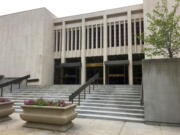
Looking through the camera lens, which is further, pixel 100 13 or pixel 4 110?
pixel 100 13

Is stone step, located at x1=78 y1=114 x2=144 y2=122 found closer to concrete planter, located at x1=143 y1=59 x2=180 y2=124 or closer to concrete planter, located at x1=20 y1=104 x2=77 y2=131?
concrete planter, located at x1=143 y1=59 x2=180 y2=124

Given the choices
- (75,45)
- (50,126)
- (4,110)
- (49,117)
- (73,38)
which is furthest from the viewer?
(73,38)

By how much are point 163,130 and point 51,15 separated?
1856 centimetres

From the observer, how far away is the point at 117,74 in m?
17.5

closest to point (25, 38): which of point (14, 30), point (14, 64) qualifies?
point (14, 30)

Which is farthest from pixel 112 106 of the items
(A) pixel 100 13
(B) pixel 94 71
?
(A) pixel 100 13

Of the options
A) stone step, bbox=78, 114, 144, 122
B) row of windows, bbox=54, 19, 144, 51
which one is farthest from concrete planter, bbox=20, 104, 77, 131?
row of windows, bbox=54, 19, 144, 51

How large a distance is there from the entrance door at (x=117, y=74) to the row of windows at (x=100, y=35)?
271cm

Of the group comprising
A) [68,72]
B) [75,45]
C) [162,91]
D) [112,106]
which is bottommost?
[112,106]

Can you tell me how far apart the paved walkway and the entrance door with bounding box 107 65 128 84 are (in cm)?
1068

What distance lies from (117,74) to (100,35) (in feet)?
16.9

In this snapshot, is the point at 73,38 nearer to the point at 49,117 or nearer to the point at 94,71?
the point at 94,71

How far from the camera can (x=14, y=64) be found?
1830 centimetres

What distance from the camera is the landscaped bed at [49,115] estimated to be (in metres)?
5.65
